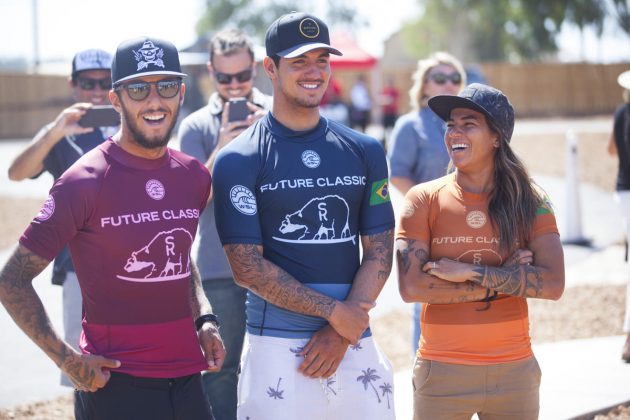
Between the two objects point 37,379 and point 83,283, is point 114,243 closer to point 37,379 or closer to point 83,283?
point 83,283

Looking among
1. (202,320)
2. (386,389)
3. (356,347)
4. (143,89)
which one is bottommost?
(386,389)

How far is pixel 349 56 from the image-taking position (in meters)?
27.7

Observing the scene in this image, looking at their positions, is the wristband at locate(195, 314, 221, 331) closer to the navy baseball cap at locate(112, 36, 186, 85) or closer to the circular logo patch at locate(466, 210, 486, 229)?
the navy baseball cap at locate(112, 36, 186, 85)

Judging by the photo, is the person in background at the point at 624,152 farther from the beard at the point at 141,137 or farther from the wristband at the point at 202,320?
the beard at the point at 141,137

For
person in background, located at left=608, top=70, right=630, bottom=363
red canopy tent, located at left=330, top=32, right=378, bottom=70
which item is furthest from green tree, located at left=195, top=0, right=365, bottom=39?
person in background, located at left=608, top=70, right=630, bottom=363

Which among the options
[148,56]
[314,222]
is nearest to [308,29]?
[148,56]

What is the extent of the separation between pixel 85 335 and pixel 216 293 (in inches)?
60.5

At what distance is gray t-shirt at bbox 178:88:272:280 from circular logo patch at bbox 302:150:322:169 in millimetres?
1441

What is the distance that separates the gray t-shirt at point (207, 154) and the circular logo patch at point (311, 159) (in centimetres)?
144

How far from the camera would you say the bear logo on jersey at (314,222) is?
368cm

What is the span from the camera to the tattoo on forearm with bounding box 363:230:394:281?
12.6ft

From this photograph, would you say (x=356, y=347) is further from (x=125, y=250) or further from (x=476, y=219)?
(x=125, y=250)

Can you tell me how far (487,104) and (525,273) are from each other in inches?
30.8

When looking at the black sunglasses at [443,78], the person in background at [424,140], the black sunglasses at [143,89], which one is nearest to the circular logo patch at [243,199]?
the black sunglasses at [143,89]
